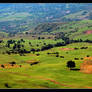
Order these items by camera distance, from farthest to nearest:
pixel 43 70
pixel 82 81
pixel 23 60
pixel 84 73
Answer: pixel 23 60 < pixel 43 70 < pixel 84 73 < pixel 82 81

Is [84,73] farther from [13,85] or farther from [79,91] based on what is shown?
[79,91]

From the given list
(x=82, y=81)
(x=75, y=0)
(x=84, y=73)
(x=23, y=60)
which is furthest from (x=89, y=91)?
(x=23, y=60)

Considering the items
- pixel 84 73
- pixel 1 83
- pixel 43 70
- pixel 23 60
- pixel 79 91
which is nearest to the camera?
pixel 79 91

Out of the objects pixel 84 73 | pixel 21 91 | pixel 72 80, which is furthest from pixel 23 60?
pixel 21 91

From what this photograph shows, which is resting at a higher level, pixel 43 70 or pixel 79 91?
pixel 79 91

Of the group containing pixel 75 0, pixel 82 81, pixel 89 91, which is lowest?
pixel 82 81

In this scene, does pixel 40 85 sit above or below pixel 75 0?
below

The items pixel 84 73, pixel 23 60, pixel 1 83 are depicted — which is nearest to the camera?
pixel 1 83

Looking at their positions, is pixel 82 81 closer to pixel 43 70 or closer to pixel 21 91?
pixel 43 70

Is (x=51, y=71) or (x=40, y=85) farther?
(x=51, y=71)
